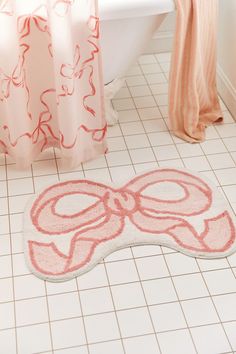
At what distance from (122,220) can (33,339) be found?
0.56m

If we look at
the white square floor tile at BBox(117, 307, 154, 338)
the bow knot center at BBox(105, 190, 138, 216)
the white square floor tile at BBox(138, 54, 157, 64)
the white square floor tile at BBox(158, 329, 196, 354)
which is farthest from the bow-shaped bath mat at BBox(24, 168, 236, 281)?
the white square floor tile at BBox(138, 54, 157, 64)

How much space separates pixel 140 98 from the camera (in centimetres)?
276

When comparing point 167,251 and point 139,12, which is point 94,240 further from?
point 139,12

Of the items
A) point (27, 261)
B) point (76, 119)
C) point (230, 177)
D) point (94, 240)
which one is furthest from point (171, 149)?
point (27, 261)

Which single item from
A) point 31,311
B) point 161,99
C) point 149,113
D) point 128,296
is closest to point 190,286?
point 128,296

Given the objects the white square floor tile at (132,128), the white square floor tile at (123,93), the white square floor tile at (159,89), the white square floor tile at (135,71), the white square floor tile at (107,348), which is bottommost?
the white square floor tile at (107,348)

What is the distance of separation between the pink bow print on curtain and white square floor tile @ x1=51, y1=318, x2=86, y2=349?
75 cm

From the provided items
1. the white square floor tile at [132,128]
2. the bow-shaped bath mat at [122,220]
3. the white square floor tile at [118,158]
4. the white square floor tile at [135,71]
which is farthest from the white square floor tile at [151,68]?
the bow-shaped bath mat at [122,220]

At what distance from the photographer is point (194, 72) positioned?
2.33 metres

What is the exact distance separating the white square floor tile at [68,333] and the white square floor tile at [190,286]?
1.10ft

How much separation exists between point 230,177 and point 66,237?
711mm

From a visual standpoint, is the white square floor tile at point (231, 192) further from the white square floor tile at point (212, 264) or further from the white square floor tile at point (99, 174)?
the white square floor tile at point (99, 174)

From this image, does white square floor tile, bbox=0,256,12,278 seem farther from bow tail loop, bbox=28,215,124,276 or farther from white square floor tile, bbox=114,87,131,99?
white square floor tile, bbox=114,87,131,99

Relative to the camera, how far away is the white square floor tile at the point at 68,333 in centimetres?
170
